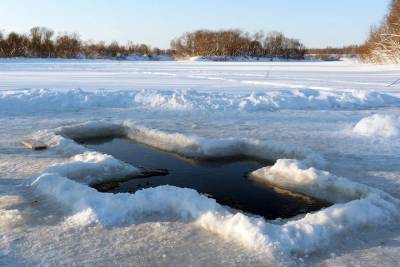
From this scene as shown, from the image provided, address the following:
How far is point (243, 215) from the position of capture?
12.0ft

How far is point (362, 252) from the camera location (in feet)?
10.9

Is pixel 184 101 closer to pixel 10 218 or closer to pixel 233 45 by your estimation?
pixel 10 218

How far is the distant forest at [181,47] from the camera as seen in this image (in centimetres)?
5934

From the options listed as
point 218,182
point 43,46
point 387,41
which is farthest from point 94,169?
point 43,46

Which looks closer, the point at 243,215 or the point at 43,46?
the point at 243,215

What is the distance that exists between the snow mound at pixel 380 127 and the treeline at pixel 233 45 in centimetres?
6814

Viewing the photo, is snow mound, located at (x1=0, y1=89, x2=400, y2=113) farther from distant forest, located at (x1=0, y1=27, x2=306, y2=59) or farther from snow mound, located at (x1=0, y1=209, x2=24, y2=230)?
distant forest, located at (x1=0, y1=27, x2=306, y2=59)

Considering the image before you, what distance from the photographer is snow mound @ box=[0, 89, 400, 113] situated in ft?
35.3

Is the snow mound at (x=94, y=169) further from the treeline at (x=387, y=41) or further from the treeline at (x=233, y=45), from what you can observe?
the treeline at (x=233, y=45)

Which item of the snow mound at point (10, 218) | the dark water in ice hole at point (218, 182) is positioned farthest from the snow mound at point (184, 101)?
the snow mound at point (10, 218)

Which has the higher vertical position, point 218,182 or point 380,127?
point 380,127

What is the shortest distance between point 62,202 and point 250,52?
7702 cm

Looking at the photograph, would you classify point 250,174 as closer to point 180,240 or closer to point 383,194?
point 383,194

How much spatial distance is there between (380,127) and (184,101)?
5.00m
